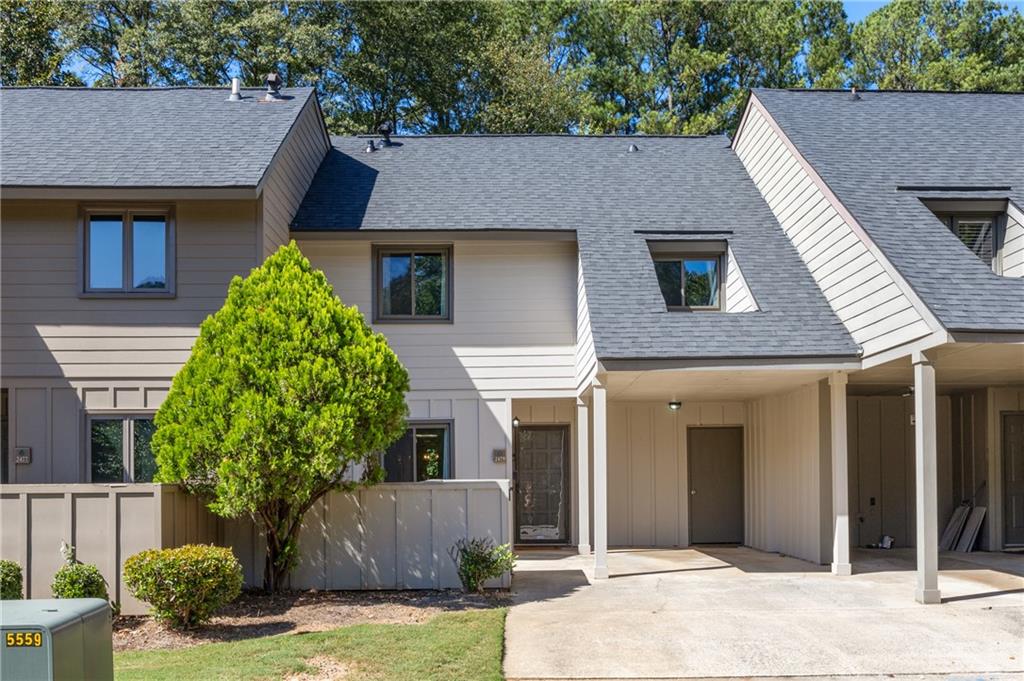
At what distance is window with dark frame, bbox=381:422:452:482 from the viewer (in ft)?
44.9

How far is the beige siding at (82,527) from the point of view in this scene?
912 cm

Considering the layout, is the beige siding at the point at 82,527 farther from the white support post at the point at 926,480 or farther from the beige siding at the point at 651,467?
the beige siding at the point at 651,467

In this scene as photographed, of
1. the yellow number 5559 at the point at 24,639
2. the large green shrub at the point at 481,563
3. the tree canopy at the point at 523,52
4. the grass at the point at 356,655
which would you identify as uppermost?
the tree canopy at the point at 523,52

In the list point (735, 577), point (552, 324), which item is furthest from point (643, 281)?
point (735, 577)

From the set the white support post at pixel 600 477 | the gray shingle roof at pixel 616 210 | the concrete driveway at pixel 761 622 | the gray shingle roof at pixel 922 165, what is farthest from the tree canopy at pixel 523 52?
the concrete driveway at pixel 761 622

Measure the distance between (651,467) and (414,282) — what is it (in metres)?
4.82

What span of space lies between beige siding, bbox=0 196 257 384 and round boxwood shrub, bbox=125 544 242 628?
13.2 ft

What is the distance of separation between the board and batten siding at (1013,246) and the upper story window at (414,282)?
23.3 feet

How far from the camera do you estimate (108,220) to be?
12086mm

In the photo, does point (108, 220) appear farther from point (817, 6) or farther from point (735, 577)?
point (817, 6)

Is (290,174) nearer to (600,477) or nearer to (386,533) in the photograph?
(386,533)

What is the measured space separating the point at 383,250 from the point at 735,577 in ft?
21.4

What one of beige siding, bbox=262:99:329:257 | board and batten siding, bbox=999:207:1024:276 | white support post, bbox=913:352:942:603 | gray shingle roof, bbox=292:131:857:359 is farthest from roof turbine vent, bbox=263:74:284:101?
board and batten siding, bbox=999:207:1024:276

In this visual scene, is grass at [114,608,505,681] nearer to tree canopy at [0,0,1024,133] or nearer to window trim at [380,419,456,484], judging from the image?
window trim at [380,419,456,484]
